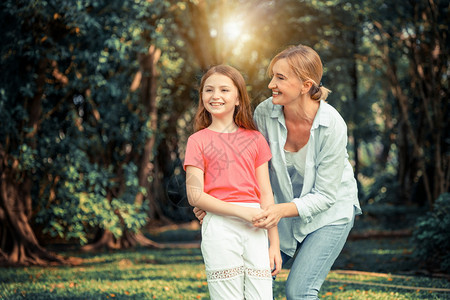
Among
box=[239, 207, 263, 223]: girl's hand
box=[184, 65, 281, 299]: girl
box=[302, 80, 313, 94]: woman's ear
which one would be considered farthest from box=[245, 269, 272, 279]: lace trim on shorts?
box=[302, 80, 313, 94]: woman's ear

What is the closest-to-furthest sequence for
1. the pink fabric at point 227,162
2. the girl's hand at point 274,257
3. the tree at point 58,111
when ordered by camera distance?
the pink fabric at point 227,162 < the girl's hand at point 274,257 < the tree at point 58,111

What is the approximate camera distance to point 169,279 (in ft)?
25.5

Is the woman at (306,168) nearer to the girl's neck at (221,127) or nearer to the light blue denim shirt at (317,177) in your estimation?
the light blue denim shirt at (317,177)

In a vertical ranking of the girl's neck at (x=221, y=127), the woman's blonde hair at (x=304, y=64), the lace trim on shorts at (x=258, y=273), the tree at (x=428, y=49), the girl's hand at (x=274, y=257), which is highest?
the tree at (x=428, y=49)

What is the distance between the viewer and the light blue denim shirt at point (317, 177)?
10.2ft

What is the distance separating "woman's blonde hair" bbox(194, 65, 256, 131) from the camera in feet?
10.1

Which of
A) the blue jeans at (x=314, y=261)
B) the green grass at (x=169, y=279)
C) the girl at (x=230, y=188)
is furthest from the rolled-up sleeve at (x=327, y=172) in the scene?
the green grass at (x=169, y=279)

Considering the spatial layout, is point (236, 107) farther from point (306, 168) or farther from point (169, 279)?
point (169, 279)

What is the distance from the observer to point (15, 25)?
810 cm

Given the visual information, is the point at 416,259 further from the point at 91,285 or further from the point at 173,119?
the point at 173,119

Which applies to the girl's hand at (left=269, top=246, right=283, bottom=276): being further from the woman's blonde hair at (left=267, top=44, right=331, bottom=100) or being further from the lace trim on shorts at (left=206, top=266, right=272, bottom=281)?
the woman's blonde hair at (left=267, top=44, right=331, bottom=100)

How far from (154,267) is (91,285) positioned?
2.34 meters

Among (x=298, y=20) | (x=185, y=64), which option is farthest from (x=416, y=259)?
(x=185, y=64)

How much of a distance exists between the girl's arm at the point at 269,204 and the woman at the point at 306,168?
11 cm
